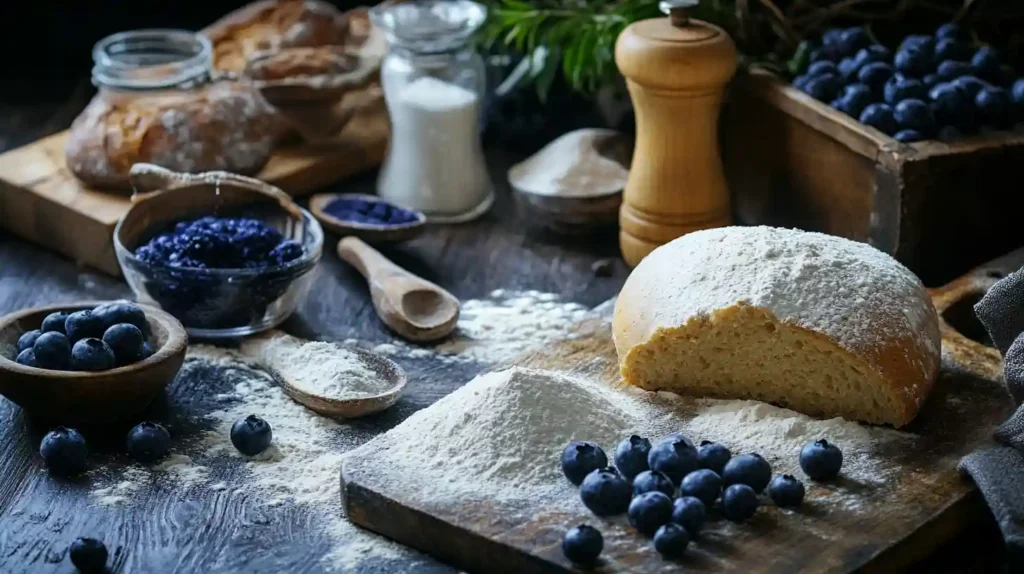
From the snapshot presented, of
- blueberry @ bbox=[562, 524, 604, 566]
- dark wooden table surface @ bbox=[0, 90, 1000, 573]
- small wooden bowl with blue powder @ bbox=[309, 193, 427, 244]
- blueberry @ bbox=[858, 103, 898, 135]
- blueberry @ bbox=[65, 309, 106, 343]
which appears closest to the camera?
blueberry @ bbox=[562, 524, 604, 566]

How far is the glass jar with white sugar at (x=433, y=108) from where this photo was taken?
221 cm

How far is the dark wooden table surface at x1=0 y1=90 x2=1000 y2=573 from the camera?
4.65 ft

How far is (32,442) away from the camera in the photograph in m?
1.63

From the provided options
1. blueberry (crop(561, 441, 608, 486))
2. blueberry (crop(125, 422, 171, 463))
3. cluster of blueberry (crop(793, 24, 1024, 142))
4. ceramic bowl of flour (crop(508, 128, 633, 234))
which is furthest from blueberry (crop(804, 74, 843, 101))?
blueberry (crop(125, 422, 171, 463))

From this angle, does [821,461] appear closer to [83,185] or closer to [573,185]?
[573,185]

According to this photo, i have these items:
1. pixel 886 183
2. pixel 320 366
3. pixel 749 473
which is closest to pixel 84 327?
pixel 320 366

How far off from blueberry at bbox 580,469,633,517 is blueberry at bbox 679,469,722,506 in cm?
6

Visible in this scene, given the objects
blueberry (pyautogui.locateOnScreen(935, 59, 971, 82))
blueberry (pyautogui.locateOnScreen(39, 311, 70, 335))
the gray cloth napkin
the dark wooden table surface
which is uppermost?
blueberry (pyautogui.locateOnScreen(935, 59, 971, 82))

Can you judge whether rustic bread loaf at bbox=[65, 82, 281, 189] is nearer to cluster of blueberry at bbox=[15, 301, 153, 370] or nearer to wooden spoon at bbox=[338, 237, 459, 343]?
wooden spoon at bbox=[338, 237, 459, 343]

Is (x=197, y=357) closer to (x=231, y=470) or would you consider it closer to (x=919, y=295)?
(x=231, y=470)

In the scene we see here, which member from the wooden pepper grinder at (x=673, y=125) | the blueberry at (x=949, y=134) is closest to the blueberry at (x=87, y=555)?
the wooden pepper grinder at (x=673, y=125)

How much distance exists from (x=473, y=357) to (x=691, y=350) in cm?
36

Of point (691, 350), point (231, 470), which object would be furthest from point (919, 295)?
point (231, 470)

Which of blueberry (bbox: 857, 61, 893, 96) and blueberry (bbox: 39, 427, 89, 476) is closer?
blueberry (bbox: 39, 427, 89, 476)
